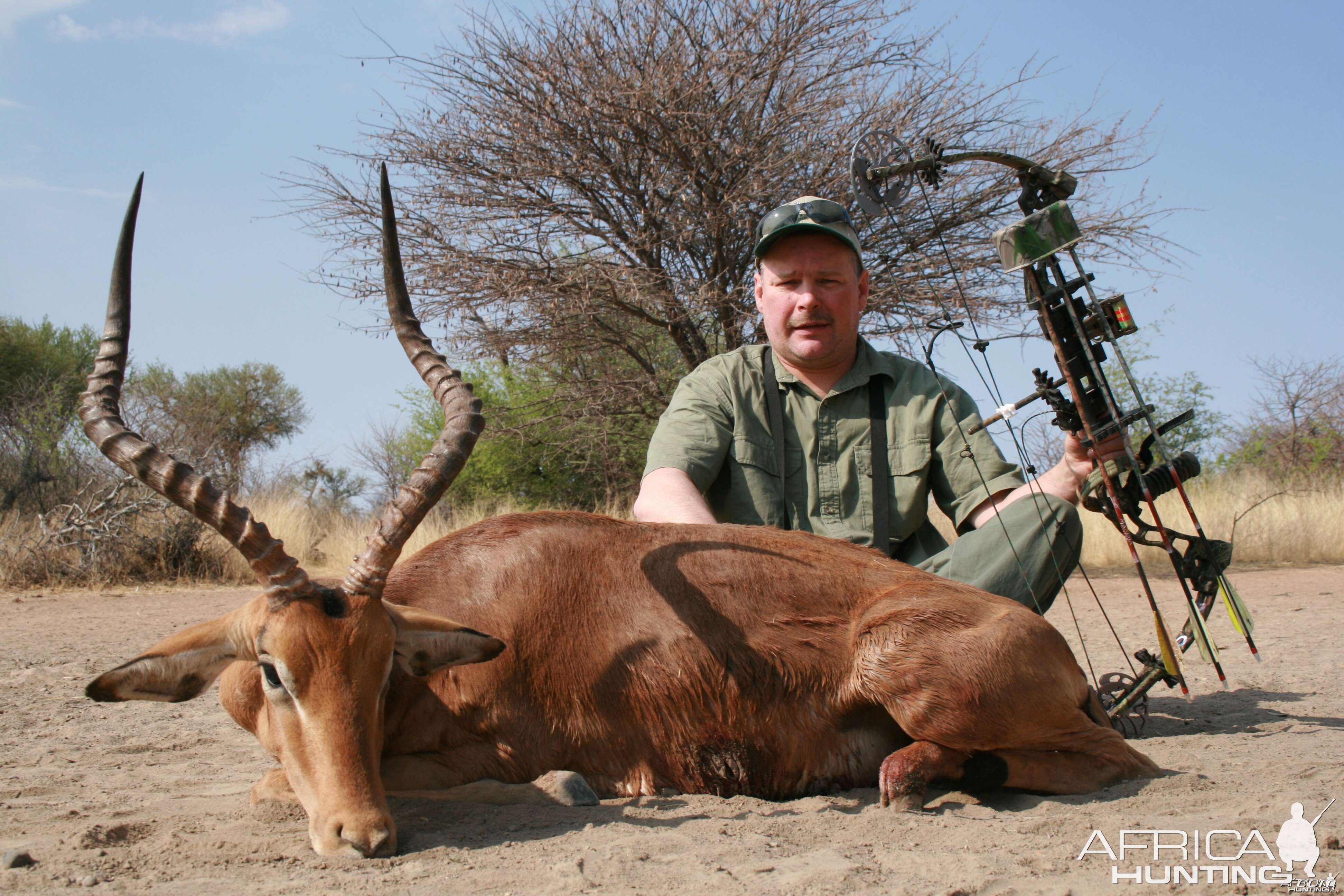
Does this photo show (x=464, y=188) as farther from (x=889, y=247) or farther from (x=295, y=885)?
(x=295, y=885)

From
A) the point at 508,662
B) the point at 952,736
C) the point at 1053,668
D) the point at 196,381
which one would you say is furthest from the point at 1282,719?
the point at 196,381

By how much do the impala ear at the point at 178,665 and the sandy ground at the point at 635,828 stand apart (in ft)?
1.38

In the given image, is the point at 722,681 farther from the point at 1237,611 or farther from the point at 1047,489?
the point at 1237,611

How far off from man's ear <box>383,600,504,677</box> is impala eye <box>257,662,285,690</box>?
15.0 inches

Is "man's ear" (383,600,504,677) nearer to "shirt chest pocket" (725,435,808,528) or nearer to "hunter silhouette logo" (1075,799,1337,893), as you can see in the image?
"hunter silhouette logo" (1075,799,1337,893)

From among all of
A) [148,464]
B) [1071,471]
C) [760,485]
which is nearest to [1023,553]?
[1071,471]

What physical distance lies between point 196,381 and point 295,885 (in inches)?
1227

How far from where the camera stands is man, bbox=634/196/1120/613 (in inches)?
205

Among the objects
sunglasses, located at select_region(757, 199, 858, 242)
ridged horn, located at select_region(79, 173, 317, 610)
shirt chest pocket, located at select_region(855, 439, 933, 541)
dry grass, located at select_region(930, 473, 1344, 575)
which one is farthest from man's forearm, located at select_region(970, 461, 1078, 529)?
dry grass, located at select_region(930, 473, 1344, 575)

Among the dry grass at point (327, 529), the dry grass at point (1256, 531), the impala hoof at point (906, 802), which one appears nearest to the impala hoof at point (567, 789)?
the impala hoof at point (906, 802)

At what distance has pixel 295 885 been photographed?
273 cm

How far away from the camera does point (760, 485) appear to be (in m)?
5.29

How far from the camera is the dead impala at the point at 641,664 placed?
11.3 feet

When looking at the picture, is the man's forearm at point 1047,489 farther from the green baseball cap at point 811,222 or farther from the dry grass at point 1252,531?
the dry grass at point 1252,531
